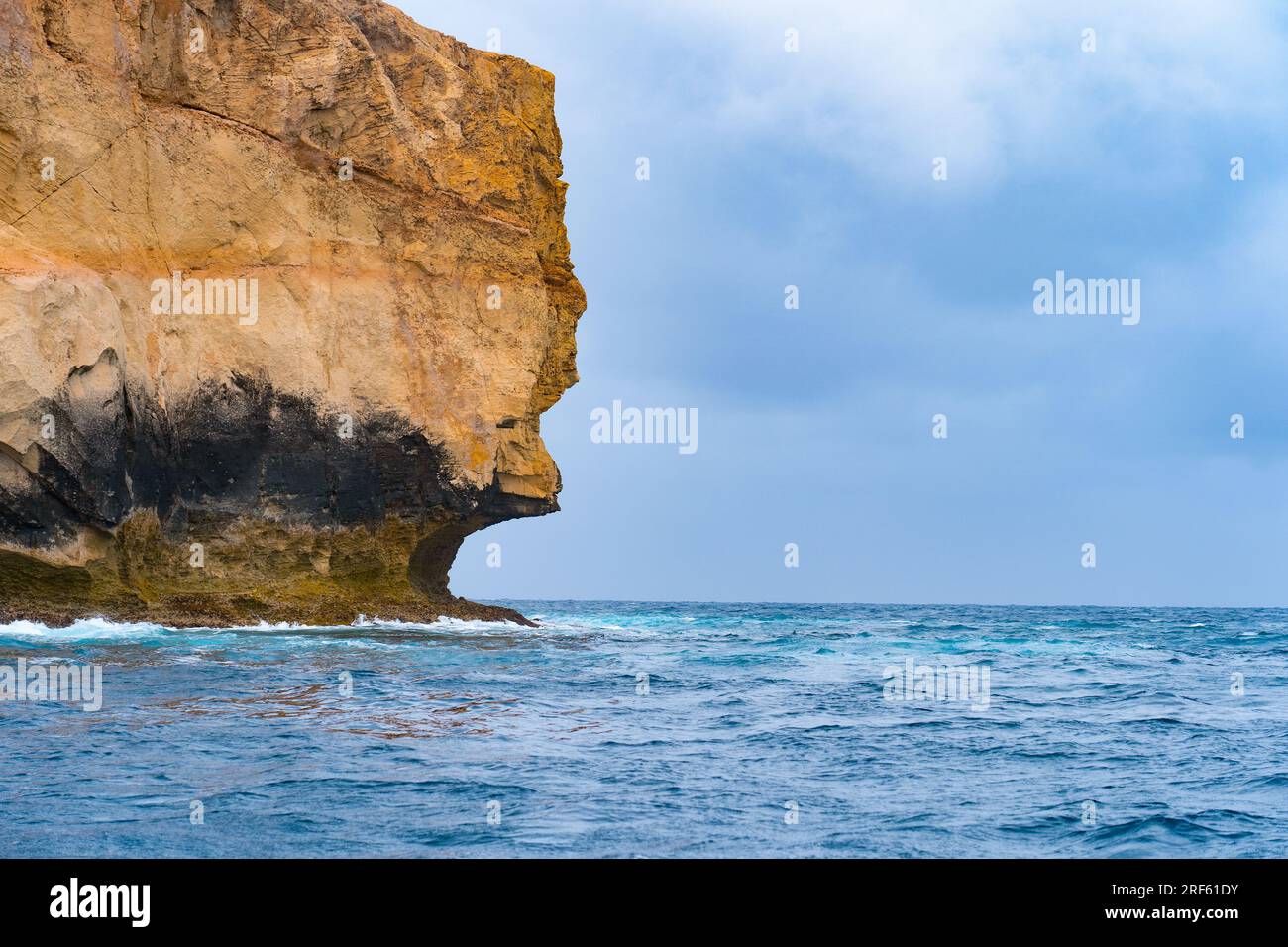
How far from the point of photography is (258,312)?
80.0 feet

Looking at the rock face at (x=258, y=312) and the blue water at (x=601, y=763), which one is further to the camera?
the rock face at (x=258, y=312)

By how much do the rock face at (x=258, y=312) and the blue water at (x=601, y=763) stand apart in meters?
4.53

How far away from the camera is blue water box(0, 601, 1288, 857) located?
695cm

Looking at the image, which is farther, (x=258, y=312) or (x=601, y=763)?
(x=258, y=312)

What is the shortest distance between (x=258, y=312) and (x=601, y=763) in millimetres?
18043

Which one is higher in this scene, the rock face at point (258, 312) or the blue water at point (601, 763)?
the rock face at point (258, 312)

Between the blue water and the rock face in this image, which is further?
the rock face

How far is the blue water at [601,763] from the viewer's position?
22.8 feet

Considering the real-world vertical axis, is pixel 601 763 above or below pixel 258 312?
below

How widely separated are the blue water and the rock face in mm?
4531

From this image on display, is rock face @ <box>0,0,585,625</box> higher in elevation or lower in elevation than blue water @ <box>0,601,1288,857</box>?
higher
